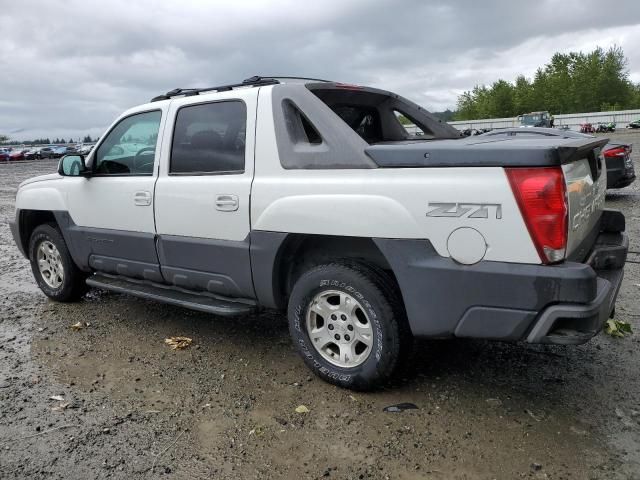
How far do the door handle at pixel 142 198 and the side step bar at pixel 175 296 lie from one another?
0.69m

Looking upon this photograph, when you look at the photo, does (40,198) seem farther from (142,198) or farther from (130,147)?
(142,198)

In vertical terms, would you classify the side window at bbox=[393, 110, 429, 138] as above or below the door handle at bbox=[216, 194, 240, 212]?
above

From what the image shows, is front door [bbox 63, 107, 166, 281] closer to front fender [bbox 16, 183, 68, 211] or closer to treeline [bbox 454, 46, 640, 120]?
front fender [bbox 16, 183, 68, 211]

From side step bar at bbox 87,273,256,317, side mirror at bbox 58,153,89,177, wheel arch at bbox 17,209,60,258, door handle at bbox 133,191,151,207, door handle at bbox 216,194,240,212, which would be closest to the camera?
door handle at bbox 216,194,240,212

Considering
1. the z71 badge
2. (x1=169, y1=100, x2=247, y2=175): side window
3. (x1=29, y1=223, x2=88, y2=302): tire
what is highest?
(x1=169, y1=100, x2=247, y2=175): side window

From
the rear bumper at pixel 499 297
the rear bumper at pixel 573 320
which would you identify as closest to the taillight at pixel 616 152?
the rear bumper at pixel 499 297

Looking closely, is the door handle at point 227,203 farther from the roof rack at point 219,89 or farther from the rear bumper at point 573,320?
the rear bumper at point 573,320

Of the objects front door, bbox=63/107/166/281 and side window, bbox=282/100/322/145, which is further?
front door, bbox=63/107/166/281

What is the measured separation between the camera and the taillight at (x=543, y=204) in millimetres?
2697

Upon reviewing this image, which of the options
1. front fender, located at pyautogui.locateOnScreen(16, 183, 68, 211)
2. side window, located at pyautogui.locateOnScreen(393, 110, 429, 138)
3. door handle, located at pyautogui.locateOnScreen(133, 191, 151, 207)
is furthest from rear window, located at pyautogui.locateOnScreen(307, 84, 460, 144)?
front fender, located at pyautogui.locateOnScreen(16, 183, 68, 211)

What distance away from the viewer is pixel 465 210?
2.86 metres

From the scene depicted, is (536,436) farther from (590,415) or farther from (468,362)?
(468,362)

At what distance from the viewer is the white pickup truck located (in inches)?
109

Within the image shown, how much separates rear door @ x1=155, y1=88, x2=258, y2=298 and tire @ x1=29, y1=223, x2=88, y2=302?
5.21 feet
